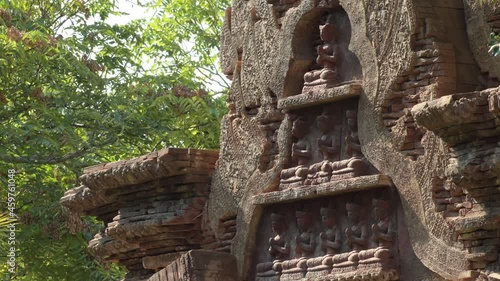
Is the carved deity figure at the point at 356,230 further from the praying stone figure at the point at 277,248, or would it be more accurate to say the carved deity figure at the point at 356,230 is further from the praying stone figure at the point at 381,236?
the praying stone figure at the point at 277,248

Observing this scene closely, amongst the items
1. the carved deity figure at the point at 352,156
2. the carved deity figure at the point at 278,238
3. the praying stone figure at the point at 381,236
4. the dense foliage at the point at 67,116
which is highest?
the dense foliage at the point at 67,116

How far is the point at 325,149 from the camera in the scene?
1016cm

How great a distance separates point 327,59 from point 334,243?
4.35 ft

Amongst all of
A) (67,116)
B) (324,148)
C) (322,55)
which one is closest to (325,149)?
(324,148)

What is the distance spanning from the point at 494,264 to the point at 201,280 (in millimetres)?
2480

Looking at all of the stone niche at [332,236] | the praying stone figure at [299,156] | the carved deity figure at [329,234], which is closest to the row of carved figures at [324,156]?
the praying stone figure at [299,156]

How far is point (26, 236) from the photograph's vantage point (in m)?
14.8

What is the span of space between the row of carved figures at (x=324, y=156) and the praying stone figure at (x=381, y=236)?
0.31 m

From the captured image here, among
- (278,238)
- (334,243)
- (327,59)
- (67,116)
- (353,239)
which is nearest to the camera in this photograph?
(353,239)

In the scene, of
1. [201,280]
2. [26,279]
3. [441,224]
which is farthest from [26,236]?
[441,224]

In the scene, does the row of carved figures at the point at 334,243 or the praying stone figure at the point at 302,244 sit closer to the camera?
the row of carved figures at the point at 334,243

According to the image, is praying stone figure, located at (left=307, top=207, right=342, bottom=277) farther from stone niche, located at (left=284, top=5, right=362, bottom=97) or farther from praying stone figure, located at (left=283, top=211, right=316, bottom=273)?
stone niche, located at (left=284, top=5, right=362, bottom=97)

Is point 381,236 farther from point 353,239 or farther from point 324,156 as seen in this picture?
point 324,156

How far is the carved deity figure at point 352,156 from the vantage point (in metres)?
9.94
